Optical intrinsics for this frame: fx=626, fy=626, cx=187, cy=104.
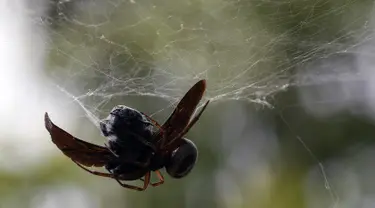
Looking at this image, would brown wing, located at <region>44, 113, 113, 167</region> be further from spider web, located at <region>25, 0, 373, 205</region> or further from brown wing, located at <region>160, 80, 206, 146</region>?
spider web, located at <region>25, 0, 373, 205</region>

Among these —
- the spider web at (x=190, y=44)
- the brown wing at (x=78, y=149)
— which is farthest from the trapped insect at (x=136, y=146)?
the spider web at (x=190, y=44)

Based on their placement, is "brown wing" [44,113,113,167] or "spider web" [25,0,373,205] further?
"spider web" [25,0,373,205]

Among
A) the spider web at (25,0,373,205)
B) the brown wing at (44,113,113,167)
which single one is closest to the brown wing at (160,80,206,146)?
the brown wing at (44,113,113,167)

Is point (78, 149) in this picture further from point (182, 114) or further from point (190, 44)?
point (190, 44)

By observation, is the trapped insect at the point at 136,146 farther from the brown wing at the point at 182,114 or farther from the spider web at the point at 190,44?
the spider web at the point at 190,44

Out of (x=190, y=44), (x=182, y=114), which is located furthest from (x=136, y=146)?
(x=190, y=44)

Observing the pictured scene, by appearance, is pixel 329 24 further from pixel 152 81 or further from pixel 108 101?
pixel 108 101

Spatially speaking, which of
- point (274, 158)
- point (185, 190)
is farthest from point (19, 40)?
point (274, 158)
